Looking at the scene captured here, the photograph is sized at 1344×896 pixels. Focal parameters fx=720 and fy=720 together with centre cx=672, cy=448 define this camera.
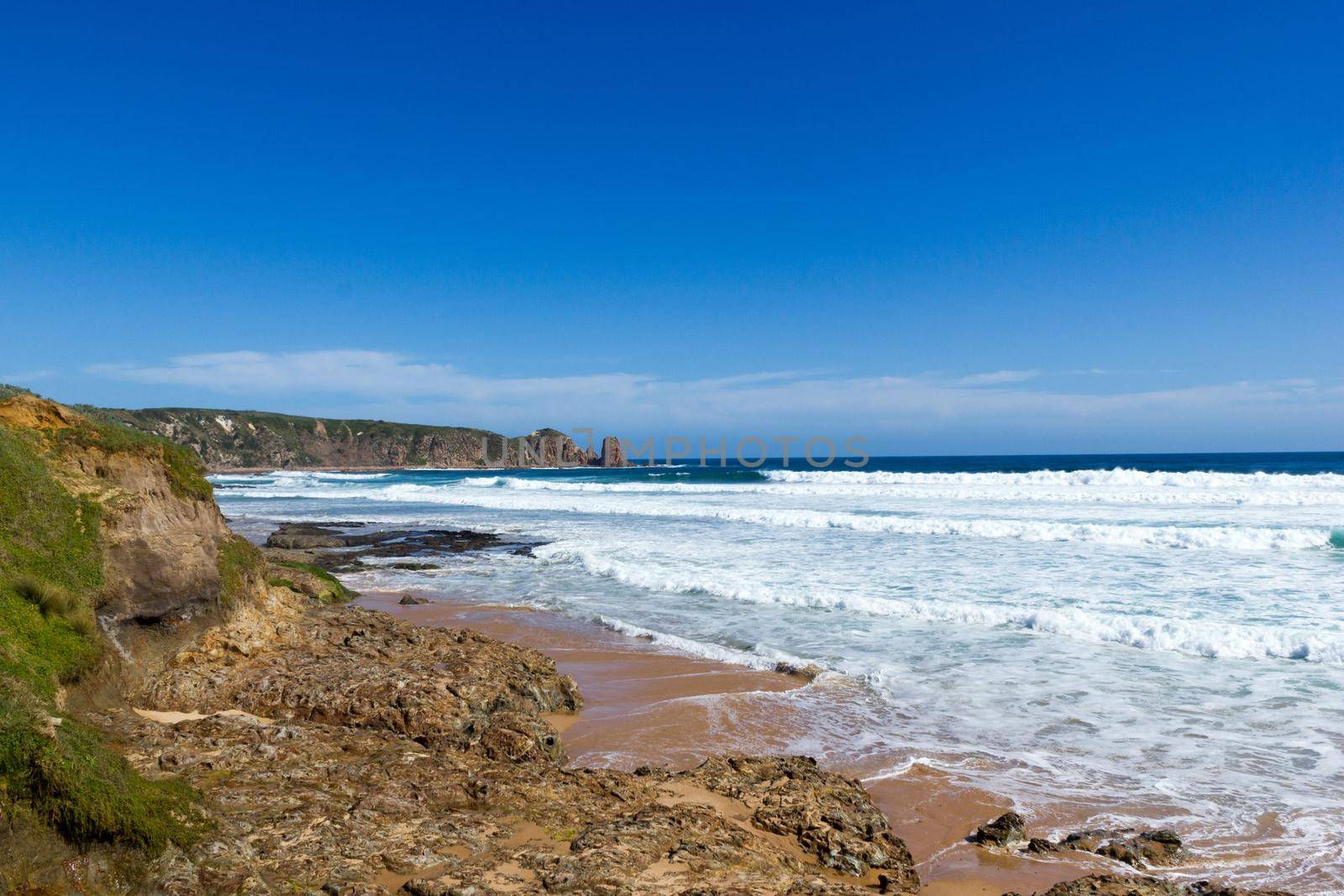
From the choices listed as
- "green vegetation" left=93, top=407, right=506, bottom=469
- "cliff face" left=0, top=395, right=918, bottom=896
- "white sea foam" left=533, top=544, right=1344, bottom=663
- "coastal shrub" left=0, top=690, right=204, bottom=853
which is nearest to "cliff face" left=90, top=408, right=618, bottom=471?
"green vegetation" left=93, top=407, right=506, bottom=469

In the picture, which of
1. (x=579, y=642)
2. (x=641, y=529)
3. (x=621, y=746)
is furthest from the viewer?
(x=641, y=529)

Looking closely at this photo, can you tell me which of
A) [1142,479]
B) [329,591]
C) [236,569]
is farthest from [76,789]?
[1142,479]

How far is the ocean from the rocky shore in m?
1.30

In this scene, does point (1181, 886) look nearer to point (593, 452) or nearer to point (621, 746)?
point (621, 746)

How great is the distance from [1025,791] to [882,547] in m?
14.8

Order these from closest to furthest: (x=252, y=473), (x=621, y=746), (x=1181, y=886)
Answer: (x=1181, y=886) < (x=621, y=746) < (x=252, y=473)

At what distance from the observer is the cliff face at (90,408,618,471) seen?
4456 inches

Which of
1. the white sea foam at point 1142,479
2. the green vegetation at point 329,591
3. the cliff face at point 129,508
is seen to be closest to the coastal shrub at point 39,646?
the cliff face at point 129,508

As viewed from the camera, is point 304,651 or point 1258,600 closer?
point 304,651

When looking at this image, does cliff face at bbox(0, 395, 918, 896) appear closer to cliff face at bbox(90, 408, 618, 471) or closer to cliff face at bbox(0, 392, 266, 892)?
cliff face at bbox(0, 392, 266, 892)

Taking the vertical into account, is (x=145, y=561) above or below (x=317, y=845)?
above

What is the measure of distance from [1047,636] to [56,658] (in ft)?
38.9

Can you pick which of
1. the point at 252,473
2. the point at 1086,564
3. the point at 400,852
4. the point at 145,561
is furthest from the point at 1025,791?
the point at 252,473

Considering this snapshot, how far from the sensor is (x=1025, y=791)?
603cm
